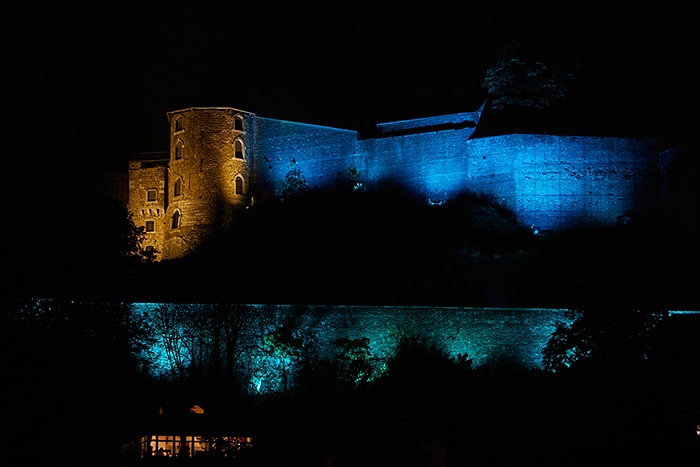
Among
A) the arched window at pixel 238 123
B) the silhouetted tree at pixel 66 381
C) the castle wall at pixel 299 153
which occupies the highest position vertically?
the arched window at pixel 238 123

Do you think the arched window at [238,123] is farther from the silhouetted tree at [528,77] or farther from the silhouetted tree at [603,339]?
the silhouetted tree at [603,339]

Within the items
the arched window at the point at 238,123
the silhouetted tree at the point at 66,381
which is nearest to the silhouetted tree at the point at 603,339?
the silhouetted tree at the point at 66,381

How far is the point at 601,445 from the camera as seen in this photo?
38.6 m

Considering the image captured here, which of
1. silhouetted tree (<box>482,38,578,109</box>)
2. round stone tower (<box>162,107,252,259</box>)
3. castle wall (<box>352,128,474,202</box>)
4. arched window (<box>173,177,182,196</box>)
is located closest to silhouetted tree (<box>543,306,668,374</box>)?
castle wall (<box>352,128,474,202</box>)

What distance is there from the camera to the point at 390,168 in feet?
195

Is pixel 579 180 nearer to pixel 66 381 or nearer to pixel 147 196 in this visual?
pixel 147 196

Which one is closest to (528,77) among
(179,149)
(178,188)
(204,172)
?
(204,172)

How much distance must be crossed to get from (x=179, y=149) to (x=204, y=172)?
2.24 m

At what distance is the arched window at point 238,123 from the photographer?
205ft

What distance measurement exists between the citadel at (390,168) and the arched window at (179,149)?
0.05m

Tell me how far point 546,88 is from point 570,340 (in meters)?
19.1

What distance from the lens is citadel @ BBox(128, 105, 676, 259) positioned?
181 feet


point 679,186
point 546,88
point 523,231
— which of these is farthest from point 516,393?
point 546,88

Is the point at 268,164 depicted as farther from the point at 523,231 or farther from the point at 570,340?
the point at 570,340
